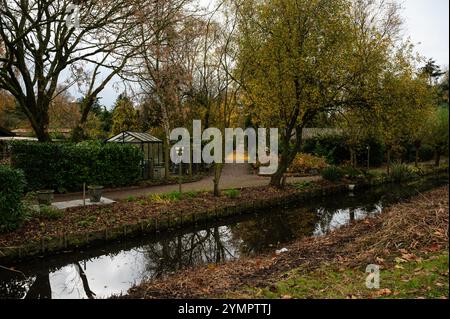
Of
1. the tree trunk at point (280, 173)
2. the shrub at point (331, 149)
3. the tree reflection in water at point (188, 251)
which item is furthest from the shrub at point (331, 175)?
the tree reflection in water at point (188, 251)

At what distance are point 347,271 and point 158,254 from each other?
569cm

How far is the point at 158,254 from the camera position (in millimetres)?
10250

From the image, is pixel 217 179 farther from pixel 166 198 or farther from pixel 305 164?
pixel 305 164

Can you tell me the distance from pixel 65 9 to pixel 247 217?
10.3 meters

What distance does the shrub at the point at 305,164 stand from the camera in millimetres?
26297

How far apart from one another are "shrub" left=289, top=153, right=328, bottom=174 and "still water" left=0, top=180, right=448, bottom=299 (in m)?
9.77

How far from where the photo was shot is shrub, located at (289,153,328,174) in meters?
26.3

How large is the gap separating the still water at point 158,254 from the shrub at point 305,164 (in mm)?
9769

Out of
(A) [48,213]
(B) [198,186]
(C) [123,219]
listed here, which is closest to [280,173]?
(B) [198,186]

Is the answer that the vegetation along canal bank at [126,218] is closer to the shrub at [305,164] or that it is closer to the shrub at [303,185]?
the shrub at [303,185]

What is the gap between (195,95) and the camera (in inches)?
936

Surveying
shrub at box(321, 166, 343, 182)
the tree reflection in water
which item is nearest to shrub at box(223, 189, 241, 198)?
the tree reflection in water

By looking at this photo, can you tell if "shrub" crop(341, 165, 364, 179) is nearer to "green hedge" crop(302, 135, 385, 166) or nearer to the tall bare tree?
"green hedge" crop(302, 135, 385, 166)
